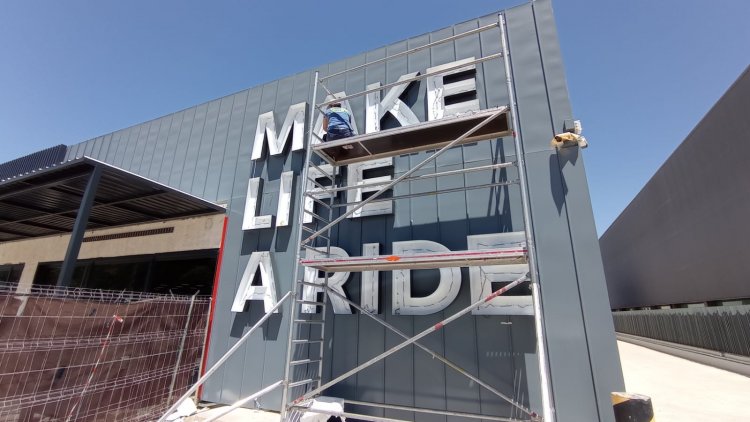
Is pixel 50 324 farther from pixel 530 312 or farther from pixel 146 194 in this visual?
pixel 530 312

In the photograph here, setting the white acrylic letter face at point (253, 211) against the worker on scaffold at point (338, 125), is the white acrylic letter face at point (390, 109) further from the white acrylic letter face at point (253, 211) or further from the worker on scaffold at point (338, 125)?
the white acrylic letter face at point (253, 211)

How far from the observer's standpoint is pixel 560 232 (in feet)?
15.8

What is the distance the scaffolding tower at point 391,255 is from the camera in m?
3.98

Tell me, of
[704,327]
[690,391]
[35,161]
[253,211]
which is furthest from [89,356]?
[704,327]

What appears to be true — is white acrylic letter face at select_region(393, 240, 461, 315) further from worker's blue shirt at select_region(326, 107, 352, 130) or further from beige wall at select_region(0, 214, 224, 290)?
beige wall at select_region(0, 214, 224, 290)

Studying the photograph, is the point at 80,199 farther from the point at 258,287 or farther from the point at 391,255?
the point at 391,255

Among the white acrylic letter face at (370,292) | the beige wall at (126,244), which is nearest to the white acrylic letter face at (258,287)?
the beige wall at (126,244)

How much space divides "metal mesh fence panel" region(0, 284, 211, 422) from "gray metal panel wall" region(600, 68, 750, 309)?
2311 cm

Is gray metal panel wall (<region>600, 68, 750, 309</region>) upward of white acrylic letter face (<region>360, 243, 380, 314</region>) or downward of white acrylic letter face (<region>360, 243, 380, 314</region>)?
upward

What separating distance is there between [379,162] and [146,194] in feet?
16.9

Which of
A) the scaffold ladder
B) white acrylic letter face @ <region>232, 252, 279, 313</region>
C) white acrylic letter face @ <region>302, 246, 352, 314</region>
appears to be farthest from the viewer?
white acrylic letter face @ <region>232, 252, 279, 313</region>

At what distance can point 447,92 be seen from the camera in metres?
6.20

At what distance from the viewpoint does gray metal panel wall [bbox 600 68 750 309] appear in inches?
615

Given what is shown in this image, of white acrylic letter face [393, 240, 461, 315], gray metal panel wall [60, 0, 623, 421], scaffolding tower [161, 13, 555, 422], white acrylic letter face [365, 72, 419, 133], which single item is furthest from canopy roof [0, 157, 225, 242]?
white acrylic letter face [393, 240, 461, 315]
